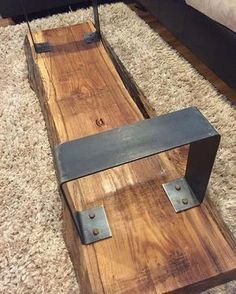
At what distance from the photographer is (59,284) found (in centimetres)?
90

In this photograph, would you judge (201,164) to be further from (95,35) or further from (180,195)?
(95,35)

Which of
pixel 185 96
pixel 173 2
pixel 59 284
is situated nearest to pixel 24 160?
pixel 59 284

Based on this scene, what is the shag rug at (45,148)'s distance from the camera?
938 millimetres

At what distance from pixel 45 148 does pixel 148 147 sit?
75cm

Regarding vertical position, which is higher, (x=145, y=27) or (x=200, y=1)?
(x=200, y=1)

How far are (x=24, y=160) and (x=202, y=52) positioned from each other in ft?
3.58

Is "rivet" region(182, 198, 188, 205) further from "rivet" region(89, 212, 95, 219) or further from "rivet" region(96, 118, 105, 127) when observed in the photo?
"rivet" region(96, 118, 105, 127)

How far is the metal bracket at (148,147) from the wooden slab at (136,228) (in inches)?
2.7

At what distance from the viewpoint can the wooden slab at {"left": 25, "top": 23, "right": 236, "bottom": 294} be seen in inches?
25.6

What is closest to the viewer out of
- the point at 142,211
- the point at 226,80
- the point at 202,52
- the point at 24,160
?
the point at 142,211

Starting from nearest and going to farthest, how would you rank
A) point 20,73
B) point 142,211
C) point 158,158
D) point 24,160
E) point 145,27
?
point 142,211
point 158,158
point 24,160
point 20,73
point 145,27

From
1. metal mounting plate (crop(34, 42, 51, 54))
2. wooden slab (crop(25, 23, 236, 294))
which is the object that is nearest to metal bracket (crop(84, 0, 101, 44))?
metal mounting plate (crop(34, 42, 51, 54))

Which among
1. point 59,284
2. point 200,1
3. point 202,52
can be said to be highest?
point 200,1

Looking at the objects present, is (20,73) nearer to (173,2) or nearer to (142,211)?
(173,2)
